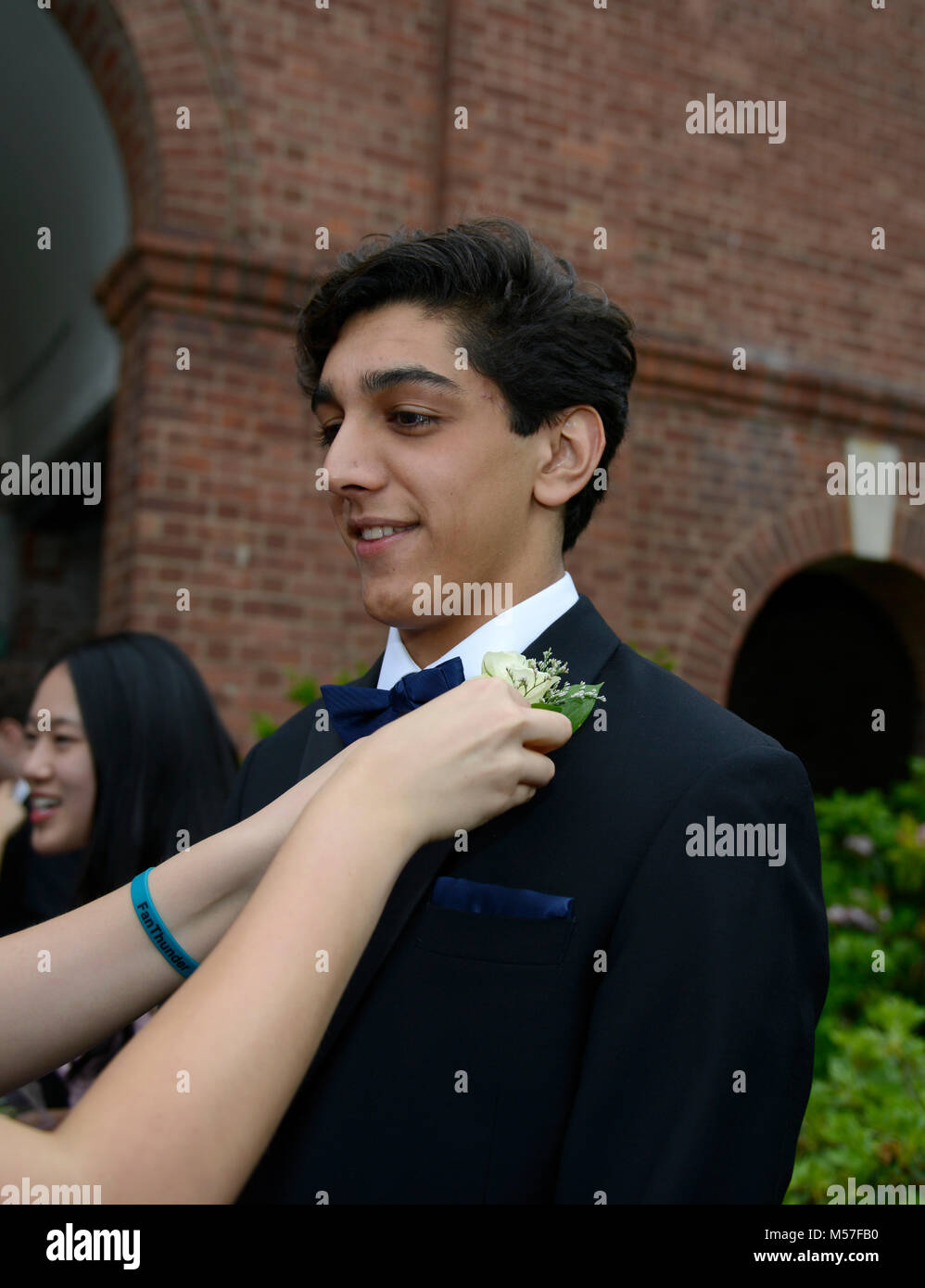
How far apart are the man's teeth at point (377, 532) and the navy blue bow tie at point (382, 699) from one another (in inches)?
8.9

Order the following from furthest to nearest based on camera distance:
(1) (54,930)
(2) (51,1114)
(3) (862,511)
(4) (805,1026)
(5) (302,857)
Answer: (3) (862,511), (2) (51,1114), (1) (54,930), (4) (805,1026), (5) (302,857)

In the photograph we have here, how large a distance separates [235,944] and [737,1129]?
0.67 m

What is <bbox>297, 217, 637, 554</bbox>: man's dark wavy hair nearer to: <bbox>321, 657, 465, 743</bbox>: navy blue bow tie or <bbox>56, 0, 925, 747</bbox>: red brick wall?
<bbox>321, 657, 465, 743</bbox>: navy blue bow tie

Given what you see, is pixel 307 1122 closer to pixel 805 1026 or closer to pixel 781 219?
pixel 805 1026

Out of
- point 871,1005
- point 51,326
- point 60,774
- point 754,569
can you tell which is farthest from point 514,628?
point 51,326

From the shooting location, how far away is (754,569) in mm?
6773

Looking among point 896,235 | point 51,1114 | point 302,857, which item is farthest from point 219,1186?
point 896,235

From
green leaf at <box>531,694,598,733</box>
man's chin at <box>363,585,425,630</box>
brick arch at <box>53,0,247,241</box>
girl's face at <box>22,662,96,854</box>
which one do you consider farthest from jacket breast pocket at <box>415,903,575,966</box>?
brick arch at <box>53,0,247,241</box>

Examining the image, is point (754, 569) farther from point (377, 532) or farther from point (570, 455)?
point (377, 532)

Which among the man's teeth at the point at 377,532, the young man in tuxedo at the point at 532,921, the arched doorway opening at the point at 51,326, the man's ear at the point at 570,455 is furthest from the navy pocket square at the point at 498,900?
the arched doorway opening at the point at 51,326

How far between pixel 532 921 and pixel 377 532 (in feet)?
2.24

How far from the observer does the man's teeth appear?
6.25 ft

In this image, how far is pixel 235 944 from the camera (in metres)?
1.27

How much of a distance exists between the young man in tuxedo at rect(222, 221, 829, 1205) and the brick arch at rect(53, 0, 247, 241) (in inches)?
158
